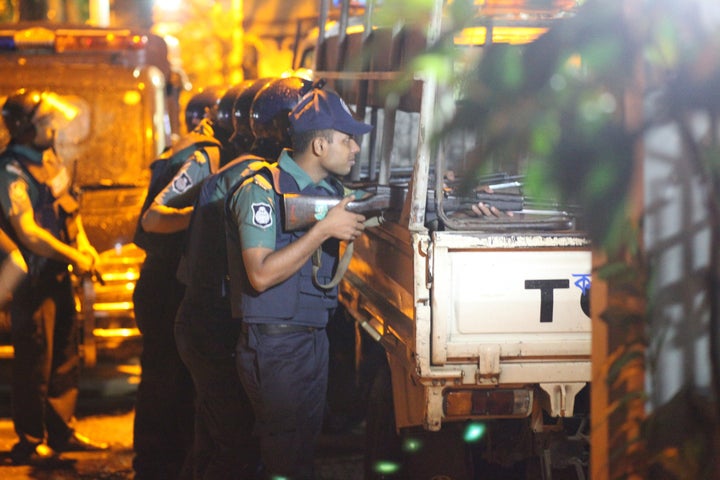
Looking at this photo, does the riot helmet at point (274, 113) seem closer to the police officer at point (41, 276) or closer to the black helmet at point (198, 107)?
the black helmet at point (198, 107)

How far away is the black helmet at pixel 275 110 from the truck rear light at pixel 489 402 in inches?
58.8

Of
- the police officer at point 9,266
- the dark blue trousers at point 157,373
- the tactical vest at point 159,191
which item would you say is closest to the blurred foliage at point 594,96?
the tactical vest at point 159,191

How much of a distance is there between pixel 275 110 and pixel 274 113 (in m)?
0.02

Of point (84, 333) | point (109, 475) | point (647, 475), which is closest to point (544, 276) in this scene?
point (647, 475)

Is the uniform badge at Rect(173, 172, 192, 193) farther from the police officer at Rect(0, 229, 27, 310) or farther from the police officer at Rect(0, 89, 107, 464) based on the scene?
the police officer at Rect(0, 229, 27, 310)

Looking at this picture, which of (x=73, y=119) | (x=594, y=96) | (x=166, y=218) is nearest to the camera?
(x=594, y=96)

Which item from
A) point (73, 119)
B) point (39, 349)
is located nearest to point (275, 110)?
point (39, 349)

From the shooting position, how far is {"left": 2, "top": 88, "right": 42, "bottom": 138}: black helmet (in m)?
5.77

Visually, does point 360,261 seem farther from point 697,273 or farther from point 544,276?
point 697,273

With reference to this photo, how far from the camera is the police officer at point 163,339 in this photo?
5238 mm

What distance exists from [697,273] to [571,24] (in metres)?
0.64

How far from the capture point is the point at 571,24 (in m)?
1.95

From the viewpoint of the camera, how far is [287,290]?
12.8ft

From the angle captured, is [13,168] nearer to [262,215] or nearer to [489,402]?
[262,215]
